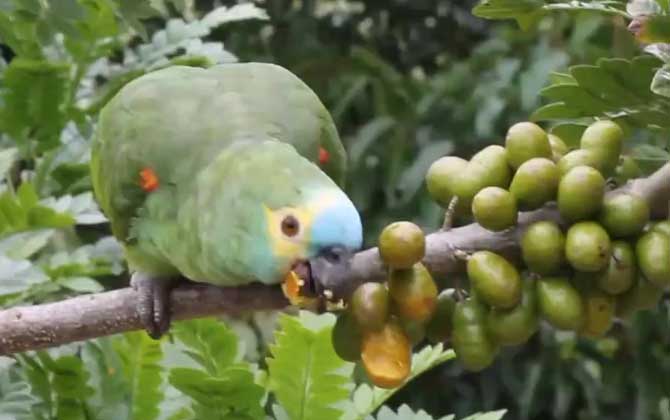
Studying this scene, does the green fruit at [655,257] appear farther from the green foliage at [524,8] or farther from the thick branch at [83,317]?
the thick branch at [83,317]

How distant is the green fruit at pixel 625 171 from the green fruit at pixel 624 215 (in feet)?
0.18

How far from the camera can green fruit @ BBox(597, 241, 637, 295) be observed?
684 millimetres

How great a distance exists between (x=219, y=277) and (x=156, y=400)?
0.34 m

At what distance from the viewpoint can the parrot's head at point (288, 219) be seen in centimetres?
68

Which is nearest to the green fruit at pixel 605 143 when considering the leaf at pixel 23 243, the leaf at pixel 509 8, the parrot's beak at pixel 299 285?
the leaf at pixel 509 8

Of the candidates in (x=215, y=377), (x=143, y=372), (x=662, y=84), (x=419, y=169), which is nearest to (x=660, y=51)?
(x=662, y=84)

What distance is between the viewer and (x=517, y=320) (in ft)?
2.29

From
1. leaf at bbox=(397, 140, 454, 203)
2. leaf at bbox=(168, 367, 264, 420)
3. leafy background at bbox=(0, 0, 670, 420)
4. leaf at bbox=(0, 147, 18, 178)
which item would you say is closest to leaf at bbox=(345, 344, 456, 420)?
leafy background at bbox=(0, 0, 670, 420)

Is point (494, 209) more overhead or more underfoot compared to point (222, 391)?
more overhead

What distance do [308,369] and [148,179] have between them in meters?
0.22

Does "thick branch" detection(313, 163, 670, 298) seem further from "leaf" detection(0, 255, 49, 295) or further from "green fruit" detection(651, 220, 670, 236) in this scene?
"leaf" detection(0, 255, 49, 295)

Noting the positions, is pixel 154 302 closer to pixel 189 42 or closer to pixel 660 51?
pixel 660 51

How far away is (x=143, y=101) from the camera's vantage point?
99 cm

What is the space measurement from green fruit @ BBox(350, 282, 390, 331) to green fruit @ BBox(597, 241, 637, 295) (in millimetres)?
140
